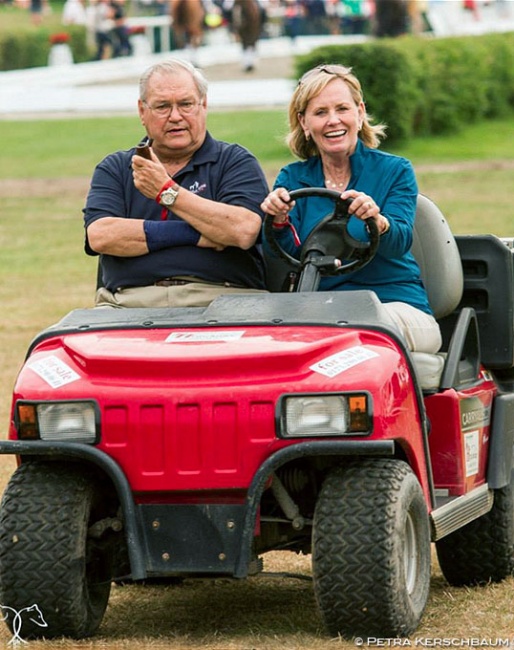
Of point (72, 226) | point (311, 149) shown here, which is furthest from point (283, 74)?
point (311, 149)

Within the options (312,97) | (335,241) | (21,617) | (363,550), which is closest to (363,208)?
(335,241)

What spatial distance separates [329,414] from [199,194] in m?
1.26

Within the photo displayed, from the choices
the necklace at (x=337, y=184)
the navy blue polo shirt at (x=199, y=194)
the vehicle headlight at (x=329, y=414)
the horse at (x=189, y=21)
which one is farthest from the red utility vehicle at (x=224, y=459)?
the horse at (x=189, y=21)

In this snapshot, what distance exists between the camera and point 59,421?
4238mm

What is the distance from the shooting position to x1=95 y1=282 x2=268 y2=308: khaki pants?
501cm

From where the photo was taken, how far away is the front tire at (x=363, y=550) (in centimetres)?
408

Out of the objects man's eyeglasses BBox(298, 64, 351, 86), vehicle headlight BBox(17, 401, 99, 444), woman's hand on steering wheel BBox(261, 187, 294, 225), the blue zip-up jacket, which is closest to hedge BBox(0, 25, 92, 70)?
man's eyeglasses BBox(298, 64, 351, 86)

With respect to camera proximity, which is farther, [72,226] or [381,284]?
[72,226]

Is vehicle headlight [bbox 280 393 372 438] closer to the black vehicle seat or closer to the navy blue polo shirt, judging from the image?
the navy blue polo shirt

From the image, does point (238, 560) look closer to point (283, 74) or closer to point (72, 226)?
point (72, 226)

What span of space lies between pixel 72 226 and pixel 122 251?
1380 centimetres

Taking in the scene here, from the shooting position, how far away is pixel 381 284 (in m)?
5.04

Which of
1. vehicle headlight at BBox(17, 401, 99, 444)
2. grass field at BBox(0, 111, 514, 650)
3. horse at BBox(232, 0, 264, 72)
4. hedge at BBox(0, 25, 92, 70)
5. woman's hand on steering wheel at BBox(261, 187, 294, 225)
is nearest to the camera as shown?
vehicle headlight at BBox(17, 401, 99, 444)

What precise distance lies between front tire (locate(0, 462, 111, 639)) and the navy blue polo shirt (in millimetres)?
970
